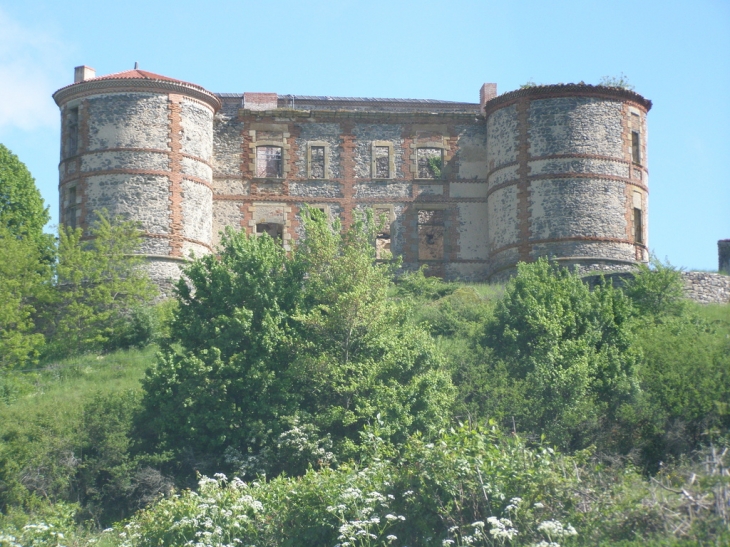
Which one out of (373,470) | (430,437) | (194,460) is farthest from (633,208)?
(373,470)

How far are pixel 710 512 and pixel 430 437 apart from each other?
11.4m

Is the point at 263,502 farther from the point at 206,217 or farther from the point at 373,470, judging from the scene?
the point at 206,217

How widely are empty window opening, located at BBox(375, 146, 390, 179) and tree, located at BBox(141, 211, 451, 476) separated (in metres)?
14.8

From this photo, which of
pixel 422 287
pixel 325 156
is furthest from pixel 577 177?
pixel 325 156

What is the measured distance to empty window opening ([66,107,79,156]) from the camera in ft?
141

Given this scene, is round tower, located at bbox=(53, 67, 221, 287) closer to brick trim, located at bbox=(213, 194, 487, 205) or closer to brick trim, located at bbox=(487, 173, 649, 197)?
brick trim, located at bbox=(213, 194, 487, 205)

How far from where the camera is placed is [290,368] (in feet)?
96.4

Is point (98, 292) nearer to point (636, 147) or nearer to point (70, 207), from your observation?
point (70, 207)

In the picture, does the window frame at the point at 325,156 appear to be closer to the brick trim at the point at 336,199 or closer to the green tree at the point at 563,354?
the brick trim at the point at 336,199

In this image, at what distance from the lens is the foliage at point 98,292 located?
3856 cm

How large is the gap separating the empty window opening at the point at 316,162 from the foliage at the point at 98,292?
8008mm

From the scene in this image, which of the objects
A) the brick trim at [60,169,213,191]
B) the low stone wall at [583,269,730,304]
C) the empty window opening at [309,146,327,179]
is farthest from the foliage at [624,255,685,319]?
the brick trim at [60,169,213,191]

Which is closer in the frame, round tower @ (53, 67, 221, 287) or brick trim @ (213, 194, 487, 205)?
round tower @ (53, 67, 221, 287)

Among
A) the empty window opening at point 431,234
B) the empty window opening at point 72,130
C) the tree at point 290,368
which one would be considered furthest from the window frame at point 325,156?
the tree at point 290,368
